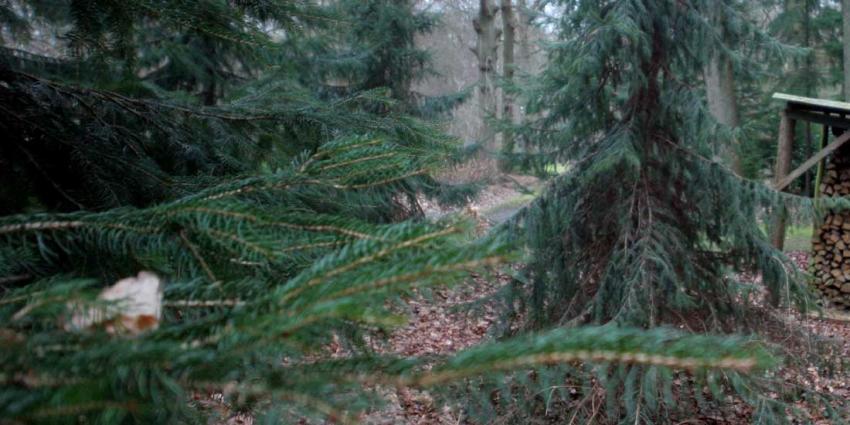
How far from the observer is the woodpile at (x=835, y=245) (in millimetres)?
8359

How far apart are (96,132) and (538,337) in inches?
76.4

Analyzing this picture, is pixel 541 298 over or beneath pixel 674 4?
beneath

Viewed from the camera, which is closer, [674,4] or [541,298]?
[674,4]

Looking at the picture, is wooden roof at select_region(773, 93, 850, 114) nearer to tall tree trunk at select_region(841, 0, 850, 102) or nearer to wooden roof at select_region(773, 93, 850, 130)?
wooden roof at select_region(773, 93, 850, 130)

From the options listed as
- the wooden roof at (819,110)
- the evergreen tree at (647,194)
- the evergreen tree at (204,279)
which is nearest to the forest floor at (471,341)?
the evergreen tree at (204,279)

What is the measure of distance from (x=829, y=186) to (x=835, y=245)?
2.73 feet

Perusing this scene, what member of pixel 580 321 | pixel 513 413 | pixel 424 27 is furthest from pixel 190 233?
pixel 424 27

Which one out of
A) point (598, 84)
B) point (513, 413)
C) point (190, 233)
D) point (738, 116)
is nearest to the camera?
point (190, 233)

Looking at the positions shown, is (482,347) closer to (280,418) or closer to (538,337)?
(538,337)

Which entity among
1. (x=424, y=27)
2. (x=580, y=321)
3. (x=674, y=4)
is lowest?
(x=580, y=321)

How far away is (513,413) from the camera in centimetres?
470

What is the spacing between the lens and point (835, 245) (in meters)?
8.67

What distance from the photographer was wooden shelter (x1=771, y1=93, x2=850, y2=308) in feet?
26.8

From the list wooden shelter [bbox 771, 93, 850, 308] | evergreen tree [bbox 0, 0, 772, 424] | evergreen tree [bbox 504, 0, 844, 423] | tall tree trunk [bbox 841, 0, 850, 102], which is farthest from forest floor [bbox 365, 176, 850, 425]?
tall tree trunk [bbox 841, 0, 850, 102]
